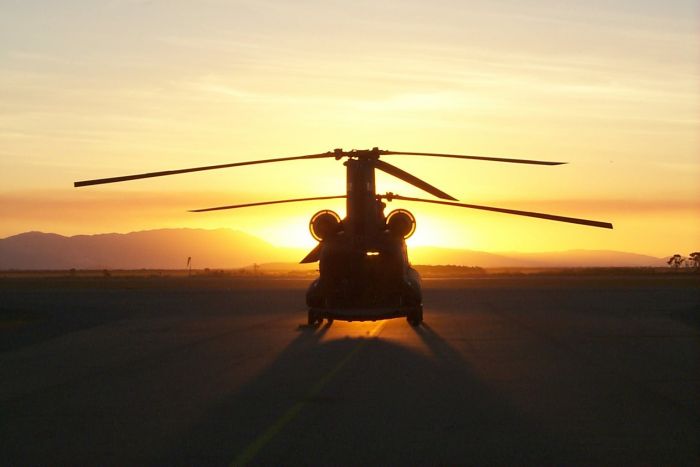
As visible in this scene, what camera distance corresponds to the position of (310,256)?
32.1 m

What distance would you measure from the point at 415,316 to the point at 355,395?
15.3m

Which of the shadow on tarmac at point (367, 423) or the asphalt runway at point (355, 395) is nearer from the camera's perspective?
the shadow on tarmac at point (367, 423)

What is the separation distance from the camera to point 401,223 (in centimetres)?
3056

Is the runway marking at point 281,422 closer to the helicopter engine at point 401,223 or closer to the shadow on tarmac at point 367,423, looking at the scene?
the shadow on tarmac at point 367,423

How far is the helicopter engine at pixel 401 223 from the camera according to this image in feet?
99.9

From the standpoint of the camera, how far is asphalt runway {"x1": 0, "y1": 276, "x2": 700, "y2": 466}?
11172 mm

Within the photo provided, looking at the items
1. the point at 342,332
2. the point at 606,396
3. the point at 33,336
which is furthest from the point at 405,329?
the point at 606,396

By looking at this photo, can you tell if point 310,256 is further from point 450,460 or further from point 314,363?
point 450,460

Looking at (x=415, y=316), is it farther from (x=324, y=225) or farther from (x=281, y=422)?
(x=281, y=422)

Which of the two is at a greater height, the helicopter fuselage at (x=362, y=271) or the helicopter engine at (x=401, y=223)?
the helicopter engine at (x=401, y=223)

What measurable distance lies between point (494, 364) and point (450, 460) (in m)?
9.88

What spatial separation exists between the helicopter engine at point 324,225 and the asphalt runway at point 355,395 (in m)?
2.70

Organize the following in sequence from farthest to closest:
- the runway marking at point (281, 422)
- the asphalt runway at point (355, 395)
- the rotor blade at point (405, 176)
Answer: the rotor blade at point (405, 176), the asphalt runway at point (355, 395), the runway marking at point (281, 422)

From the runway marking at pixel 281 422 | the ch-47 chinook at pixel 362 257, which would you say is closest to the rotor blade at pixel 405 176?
the ch-47 chinook at pixel 362 257
